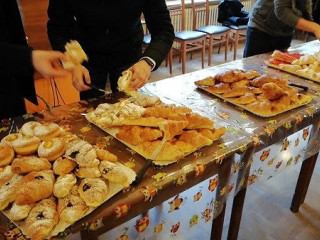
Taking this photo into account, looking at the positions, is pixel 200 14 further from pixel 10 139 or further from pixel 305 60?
pixel 10 139

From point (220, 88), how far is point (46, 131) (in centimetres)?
78

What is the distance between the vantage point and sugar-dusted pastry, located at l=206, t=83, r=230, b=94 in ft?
4.66

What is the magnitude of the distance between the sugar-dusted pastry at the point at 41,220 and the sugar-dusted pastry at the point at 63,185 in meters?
0.03

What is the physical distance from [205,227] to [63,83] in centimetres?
151

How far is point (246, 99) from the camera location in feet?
4.37

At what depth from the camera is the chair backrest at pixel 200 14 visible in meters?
4.40

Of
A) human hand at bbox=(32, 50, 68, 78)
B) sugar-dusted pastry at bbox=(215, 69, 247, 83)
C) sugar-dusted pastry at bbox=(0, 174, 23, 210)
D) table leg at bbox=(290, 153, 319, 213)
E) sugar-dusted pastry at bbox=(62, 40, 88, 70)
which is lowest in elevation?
table leg at bbox=(290, 153, 319, 213)

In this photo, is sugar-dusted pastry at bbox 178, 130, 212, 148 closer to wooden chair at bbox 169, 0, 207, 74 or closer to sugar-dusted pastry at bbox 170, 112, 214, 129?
sugar-dusted pastry at bbox 170, 112, 214, 129

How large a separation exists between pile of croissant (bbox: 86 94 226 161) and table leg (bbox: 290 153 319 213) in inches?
35.4

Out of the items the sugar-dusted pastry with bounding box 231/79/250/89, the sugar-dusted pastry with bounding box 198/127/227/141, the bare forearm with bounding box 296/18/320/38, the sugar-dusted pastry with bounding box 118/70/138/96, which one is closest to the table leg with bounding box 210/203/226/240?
the sugar-dusted pastry with bounding box 198/127/227/141

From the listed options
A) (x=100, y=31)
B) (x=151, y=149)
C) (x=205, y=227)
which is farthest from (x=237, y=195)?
(x=100, y=31)

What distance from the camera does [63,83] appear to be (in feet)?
8.16

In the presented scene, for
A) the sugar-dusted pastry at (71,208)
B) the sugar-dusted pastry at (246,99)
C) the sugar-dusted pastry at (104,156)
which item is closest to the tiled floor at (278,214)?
the sugar-dusted pastry at (246,99)

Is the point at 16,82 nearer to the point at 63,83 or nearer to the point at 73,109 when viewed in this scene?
the point at 73,109
